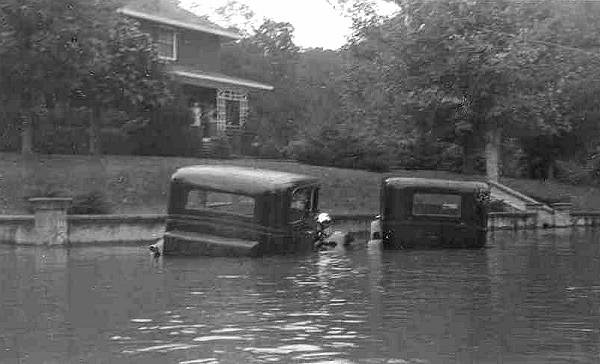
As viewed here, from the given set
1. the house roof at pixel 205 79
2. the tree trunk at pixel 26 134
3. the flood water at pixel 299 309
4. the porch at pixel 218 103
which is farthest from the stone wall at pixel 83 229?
the porch at pixel 218 103

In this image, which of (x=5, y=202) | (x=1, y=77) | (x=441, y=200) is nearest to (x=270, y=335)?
(x=441, y=200)

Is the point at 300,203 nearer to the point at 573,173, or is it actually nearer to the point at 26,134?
the point at 26,134

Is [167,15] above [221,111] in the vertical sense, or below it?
above

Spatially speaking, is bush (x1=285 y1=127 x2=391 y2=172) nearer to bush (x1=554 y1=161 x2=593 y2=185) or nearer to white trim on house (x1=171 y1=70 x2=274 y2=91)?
white trim on house (x1=171 y1=70 x2=274 y2=91)

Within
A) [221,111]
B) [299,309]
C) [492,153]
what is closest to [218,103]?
[221,111]

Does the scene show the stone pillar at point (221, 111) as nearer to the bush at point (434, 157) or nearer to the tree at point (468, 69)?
the bush at point (434, 157)

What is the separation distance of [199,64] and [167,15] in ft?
10.1

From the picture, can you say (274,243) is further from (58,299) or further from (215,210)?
(58,299)

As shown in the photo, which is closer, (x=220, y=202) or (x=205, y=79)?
(x=220, y=202)

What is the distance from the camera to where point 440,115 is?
1316 inches

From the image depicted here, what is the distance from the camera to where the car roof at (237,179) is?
17438mm

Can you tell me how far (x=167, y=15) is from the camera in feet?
143

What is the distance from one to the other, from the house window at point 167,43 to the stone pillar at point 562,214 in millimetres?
18671

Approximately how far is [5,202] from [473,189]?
12.4 metres
